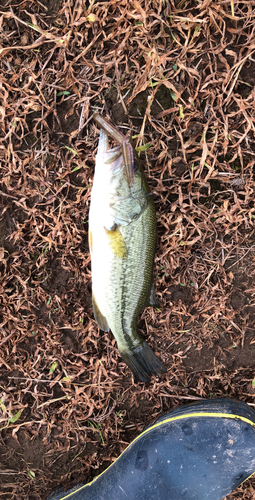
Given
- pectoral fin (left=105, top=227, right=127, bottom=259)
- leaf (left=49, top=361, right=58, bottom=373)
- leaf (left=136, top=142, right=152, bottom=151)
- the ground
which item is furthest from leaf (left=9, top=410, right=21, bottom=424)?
leaf (left=136, top=142, right=152, bottom=151)

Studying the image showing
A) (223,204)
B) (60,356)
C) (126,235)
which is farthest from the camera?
(60,356)

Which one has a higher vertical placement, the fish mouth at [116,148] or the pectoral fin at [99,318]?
the fish mouth at [116,148]

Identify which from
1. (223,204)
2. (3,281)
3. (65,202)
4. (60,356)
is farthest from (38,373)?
(223,204)

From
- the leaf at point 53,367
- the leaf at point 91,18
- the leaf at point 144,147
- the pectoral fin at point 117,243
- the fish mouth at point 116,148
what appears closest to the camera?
the fish mouth at point 116,148

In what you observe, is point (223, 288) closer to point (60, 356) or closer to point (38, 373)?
point (60, 356)

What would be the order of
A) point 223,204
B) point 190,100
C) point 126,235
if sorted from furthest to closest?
1. point 223,204
2. point 190,100
3. point 126,235

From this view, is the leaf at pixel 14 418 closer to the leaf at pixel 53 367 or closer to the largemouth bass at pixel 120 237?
the leaf at pixel 53 367

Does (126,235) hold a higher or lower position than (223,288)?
higher

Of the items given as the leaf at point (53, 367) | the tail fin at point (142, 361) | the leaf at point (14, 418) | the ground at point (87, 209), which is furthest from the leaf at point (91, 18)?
the leaf at point (14, 418)
